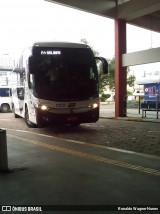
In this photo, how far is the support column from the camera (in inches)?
699

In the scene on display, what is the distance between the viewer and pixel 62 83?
10.8m

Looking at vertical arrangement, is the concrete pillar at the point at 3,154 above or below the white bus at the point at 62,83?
below

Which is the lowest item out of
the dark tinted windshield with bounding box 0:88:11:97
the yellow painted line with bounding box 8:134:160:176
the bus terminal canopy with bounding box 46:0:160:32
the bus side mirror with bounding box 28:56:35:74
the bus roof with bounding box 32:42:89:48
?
the yellow painted line with bounding box 8:134:160:176

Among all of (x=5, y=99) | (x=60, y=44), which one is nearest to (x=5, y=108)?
(x=5, y=99)

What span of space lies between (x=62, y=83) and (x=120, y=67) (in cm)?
780

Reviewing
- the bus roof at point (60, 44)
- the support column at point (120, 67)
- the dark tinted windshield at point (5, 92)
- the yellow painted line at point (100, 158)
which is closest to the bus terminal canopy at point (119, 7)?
the support column at point (120, 67)

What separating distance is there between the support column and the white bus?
682 cm

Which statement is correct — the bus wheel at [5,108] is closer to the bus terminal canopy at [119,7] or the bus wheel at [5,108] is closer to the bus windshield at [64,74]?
the bus terminal canopy at [119,7]

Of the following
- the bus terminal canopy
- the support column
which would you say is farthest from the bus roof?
the support column

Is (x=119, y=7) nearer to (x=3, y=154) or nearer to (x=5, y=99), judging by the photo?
(x=3, y=154)

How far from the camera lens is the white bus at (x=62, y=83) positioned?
10609mm

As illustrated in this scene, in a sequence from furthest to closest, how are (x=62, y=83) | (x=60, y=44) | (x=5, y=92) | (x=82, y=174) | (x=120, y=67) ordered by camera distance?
(x=5, y=92), (x=120, y=67), (x=60, y=44), (x=62, y=83), (x=82, y=174)

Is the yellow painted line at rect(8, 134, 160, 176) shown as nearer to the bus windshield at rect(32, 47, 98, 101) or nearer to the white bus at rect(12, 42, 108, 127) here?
the white bus at rect(12, 42, 108, 127)

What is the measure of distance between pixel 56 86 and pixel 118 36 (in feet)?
27.9
